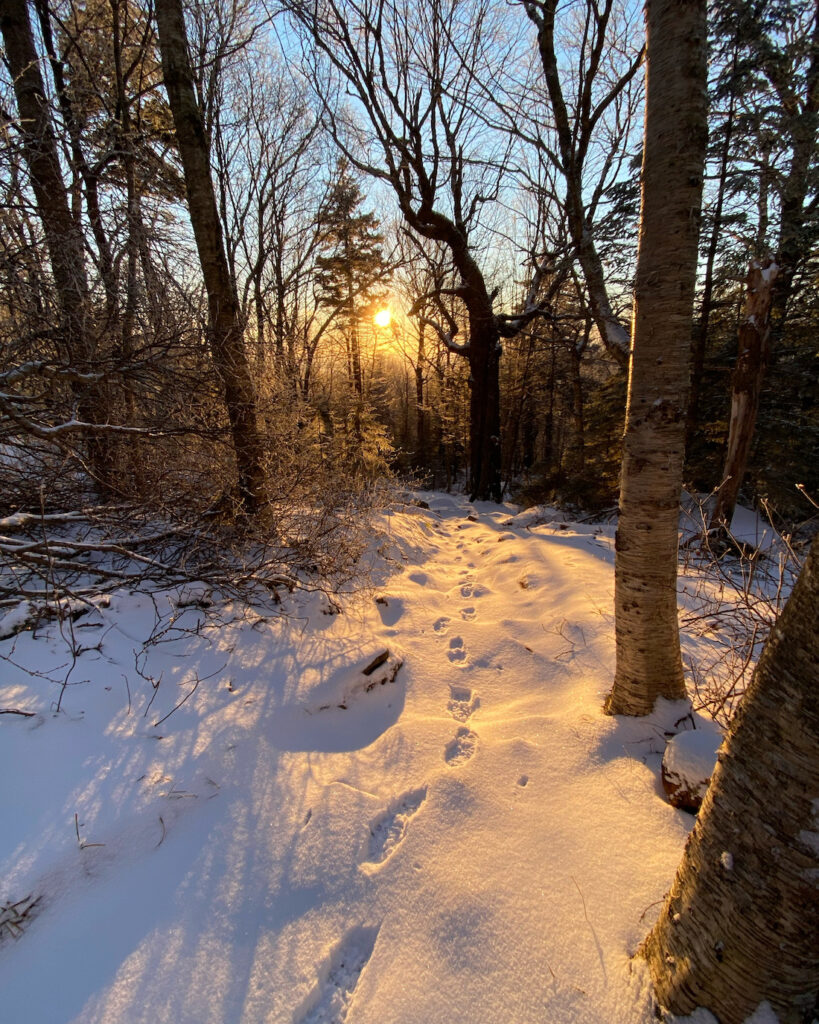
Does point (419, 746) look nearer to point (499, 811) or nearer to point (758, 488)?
point (499, 811)

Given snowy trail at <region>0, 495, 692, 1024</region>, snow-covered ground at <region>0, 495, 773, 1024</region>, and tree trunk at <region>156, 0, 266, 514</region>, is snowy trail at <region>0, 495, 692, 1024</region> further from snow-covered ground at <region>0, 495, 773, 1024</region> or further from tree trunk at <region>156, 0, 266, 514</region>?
tree trunk at <region>156, 0, 266, 514</region>

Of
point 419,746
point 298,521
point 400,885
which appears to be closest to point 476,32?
point 298,521

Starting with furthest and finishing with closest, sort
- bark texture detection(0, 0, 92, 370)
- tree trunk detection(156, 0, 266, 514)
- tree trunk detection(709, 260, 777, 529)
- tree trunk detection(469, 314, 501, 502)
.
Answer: tree trunk detection(469, 314, 501, 502)
tree trunk detection(709, 260, 777, 529)
tree trunk detection(156, 0, 266, 514)
bark texture detection(0, 0, 92, 370)

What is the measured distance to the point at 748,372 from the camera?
5.67 meters

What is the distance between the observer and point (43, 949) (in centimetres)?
143

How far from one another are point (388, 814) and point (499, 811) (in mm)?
558

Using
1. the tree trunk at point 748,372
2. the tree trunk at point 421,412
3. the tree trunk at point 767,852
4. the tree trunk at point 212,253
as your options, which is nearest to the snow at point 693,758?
the tree trunk at point 767,852

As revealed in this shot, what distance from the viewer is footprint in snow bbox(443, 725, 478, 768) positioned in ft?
7.99

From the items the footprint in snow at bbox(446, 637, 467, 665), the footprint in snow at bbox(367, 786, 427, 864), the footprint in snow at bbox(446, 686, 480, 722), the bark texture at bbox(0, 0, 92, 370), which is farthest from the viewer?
the footprint in snow at bbox(446, 637, 467, 665)

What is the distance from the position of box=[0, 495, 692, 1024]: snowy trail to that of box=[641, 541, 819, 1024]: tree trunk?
352 millimetres

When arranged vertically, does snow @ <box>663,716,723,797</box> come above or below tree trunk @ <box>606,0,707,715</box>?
below

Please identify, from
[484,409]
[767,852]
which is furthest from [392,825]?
[484,409]

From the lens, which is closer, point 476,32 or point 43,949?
point 43,949

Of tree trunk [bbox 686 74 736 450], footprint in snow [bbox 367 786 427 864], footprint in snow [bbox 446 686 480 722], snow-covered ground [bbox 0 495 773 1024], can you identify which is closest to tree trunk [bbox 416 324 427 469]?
tree trunk [bbox 686 74 736 450]
